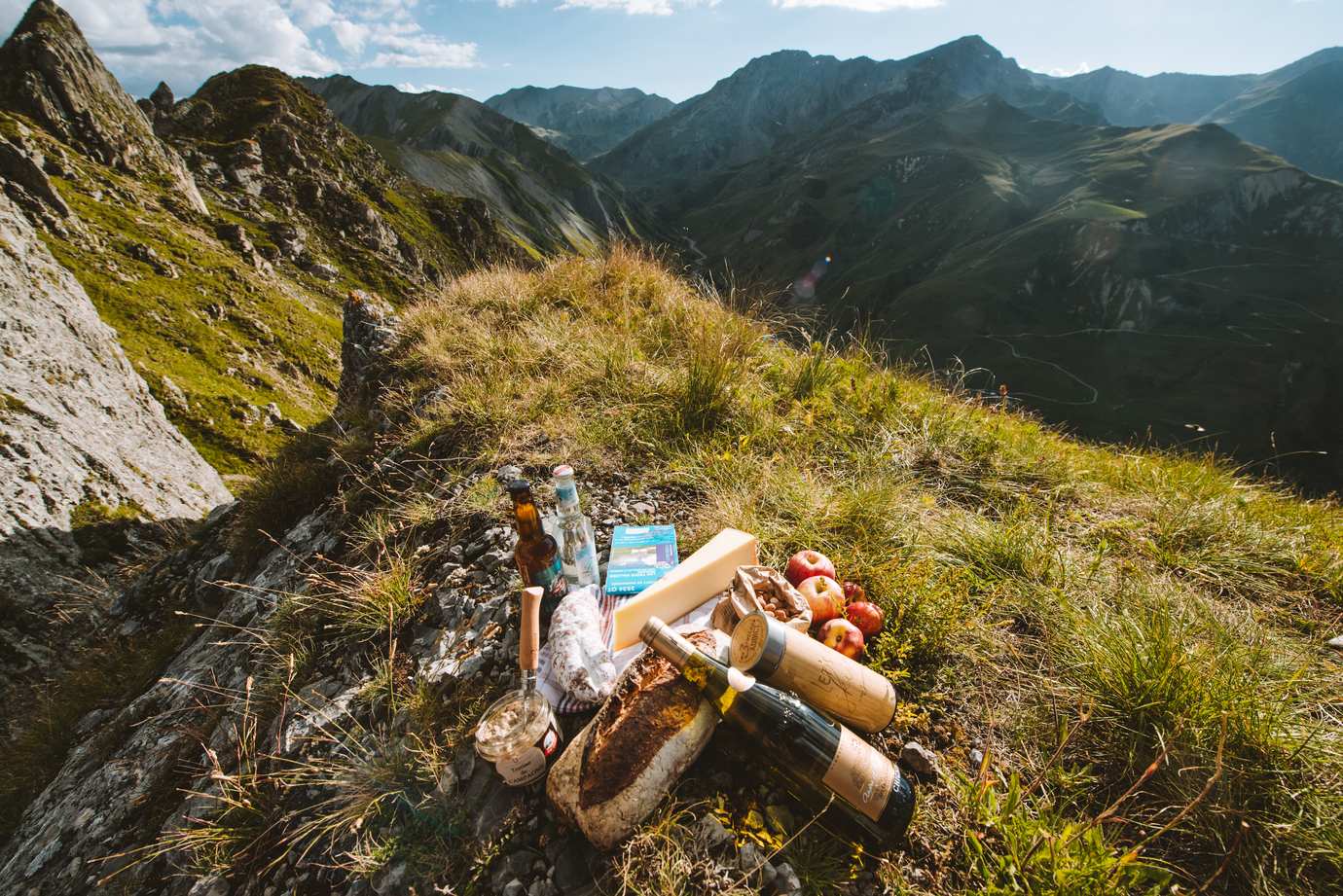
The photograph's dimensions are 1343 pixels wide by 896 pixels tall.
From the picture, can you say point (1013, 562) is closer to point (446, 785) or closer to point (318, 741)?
point (446, 785)

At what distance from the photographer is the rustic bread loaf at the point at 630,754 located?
1862 millimetres

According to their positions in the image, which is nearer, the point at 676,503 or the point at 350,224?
the point at 676,503

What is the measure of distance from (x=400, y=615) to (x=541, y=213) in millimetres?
113070

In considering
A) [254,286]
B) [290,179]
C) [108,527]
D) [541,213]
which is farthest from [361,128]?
[108,527]

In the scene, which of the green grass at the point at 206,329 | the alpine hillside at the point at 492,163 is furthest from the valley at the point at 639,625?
the alpine hillside at the point at 492,163

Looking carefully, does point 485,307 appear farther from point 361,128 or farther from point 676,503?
point 361,128

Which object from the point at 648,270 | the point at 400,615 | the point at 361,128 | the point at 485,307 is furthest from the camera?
the point at 361,128

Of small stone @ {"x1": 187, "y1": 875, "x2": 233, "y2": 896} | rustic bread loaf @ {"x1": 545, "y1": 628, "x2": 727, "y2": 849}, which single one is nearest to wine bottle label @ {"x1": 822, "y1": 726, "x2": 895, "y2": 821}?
rustic bread loaf @ {"x1": 545, "y1": 628, "x2": 727, "y2": 849}

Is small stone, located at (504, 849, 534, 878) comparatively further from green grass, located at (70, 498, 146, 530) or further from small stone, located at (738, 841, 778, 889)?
green grass, located at (70, 498, 146, 530)

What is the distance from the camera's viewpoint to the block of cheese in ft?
8.57

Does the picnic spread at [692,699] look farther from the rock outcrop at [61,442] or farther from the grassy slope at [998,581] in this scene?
the rock outcrop at [61,442]

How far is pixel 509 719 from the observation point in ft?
7.08

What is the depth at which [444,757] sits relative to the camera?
7.49 feet

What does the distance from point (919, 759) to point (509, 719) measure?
1.82 m
